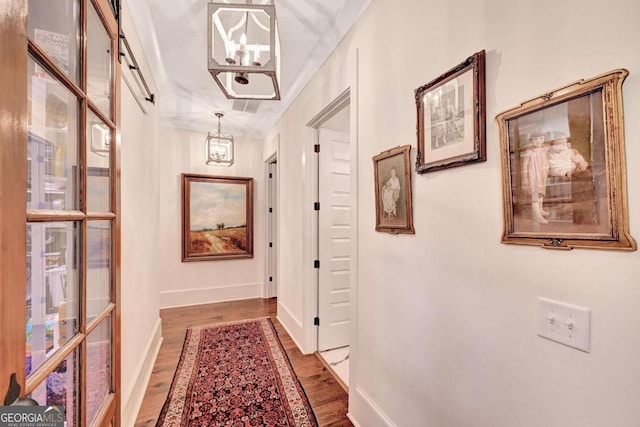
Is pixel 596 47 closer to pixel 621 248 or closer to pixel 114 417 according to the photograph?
pixel 621 248

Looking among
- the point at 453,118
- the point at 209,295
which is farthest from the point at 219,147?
the point at 453,118

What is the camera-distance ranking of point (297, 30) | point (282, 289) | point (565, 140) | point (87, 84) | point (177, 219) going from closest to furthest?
point (565, 140)
point (87, 84)
point (297, 30)
point (282, 289)
point (177, 219)

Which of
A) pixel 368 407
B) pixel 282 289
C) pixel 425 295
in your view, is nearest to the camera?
pixel 425 295

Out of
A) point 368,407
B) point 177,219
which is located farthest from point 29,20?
point 177,219

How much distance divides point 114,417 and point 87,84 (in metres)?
1.37

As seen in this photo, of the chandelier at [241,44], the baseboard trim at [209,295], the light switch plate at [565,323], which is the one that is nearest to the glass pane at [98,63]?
the chandelier at [241,44]

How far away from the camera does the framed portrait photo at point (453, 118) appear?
1.03 m

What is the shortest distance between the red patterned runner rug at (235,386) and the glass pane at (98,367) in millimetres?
973

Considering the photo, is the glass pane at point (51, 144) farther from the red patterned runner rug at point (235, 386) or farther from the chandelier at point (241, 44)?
the red patterned runner rug at point (235, 386)

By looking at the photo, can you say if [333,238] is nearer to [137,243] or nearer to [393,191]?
[393,191]

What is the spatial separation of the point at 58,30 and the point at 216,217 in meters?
3.64

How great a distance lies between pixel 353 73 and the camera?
6.13 feet

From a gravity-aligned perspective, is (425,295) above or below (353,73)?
below

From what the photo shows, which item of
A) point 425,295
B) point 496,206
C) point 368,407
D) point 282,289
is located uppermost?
point 496,206
